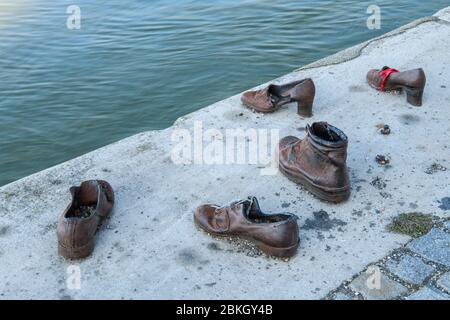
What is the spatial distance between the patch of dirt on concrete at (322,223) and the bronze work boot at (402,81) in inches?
70.4

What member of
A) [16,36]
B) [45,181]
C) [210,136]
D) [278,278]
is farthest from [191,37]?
[278,278]

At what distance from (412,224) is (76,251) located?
84.4 inches

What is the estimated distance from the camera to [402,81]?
16.7ft

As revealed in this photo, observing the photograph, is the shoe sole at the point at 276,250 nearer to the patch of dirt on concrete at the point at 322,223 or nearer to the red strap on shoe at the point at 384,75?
the patch of dirt on concrete at the point at 322,223

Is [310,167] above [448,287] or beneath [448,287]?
above

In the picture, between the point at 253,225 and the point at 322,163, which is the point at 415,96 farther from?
the point at 253,225

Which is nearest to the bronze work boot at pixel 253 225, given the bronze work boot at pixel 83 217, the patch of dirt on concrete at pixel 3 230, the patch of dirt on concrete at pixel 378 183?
the bronze work boot at pixel 83 217

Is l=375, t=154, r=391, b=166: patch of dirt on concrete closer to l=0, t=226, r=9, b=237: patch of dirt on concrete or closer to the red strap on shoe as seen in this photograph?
the red strap on shoe

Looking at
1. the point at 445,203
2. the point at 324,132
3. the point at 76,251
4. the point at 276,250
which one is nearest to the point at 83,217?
the point at 76,251

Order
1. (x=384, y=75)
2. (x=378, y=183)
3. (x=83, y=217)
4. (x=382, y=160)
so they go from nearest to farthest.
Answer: (x=83, y=217), (x=378, y=183), (x=382, y=160), (x=384, y=75)

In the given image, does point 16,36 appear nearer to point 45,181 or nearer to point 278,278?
point 45,181

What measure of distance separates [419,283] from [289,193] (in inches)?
45.1

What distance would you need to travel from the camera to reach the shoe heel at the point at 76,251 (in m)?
3.50

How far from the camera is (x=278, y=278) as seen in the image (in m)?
3.37
